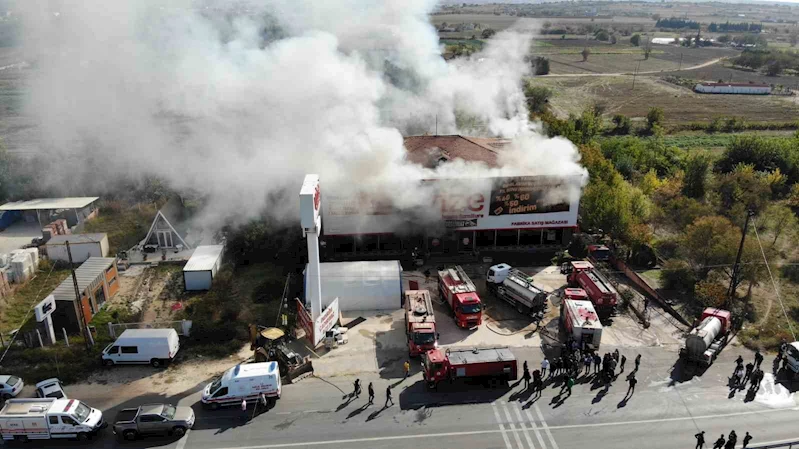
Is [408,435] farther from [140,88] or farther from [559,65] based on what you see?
[559,65]

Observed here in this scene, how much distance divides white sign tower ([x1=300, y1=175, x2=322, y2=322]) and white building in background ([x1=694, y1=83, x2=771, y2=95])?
106618 millimetres

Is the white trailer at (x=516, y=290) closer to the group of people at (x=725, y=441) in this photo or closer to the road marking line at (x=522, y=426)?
the road marking line at (x=522, y=426)

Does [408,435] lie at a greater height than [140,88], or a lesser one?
lesser

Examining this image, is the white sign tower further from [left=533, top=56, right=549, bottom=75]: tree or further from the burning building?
[left=533, top=56, right=549, bottom=75]: tree

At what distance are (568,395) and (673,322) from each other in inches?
344

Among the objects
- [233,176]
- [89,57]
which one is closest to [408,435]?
[233,176]

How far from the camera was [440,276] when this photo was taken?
2786cm

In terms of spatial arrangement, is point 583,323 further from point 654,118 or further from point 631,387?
point 654,118

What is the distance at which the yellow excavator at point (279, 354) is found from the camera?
2153 cm

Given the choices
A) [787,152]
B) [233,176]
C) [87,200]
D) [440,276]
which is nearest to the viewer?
[440,276]

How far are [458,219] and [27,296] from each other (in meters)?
23.1

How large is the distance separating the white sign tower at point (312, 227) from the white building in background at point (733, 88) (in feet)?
350

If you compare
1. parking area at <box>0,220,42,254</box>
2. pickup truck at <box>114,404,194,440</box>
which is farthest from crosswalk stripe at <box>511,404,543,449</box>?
parking area at <box>0,220,42,254</box>

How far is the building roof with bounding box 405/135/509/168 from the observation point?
33812 mm
